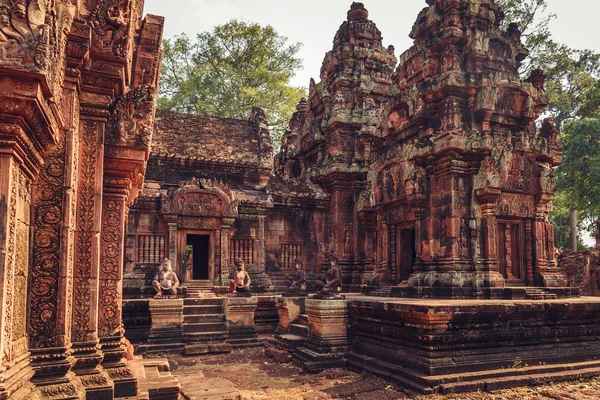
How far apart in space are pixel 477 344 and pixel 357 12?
559 inches

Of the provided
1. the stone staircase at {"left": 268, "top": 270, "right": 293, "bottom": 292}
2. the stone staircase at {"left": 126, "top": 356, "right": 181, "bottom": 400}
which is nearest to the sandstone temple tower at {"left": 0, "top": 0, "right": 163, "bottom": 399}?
the stone staircase at {"left": 126, "top": 356, "right": 181, "bottom": 400}

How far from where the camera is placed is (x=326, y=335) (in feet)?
29.3

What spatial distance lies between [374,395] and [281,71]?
23.1 metres

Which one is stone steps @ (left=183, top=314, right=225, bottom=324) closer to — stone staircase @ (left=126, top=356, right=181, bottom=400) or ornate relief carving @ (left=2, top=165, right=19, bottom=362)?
stone staircase @ (left=126, top=356, right=181, bottom=400)

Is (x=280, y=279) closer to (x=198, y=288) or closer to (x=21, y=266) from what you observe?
(x=198, y=288)

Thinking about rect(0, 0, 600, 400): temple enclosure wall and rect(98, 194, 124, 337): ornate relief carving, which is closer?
rect(0, 0, 600, 400): temple enclosure wall

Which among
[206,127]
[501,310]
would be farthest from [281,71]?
[501,310]

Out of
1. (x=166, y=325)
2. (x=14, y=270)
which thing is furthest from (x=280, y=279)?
(x=14, y=270)

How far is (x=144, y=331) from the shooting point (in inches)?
439

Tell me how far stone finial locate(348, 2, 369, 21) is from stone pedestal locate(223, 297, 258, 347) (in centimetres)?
1173

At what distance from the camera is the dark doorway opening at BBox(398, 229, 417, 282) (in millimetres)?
11836

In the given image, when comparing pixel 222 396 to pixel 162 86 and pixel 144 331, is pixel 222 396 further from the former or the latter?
pixel 162 86

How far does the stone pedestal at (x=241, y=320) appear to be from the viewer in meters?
11.2

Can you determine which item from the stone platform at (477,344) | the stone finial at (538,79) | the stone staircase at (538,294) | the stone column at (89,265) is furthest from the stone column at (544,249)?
the stone column at (89,265)
